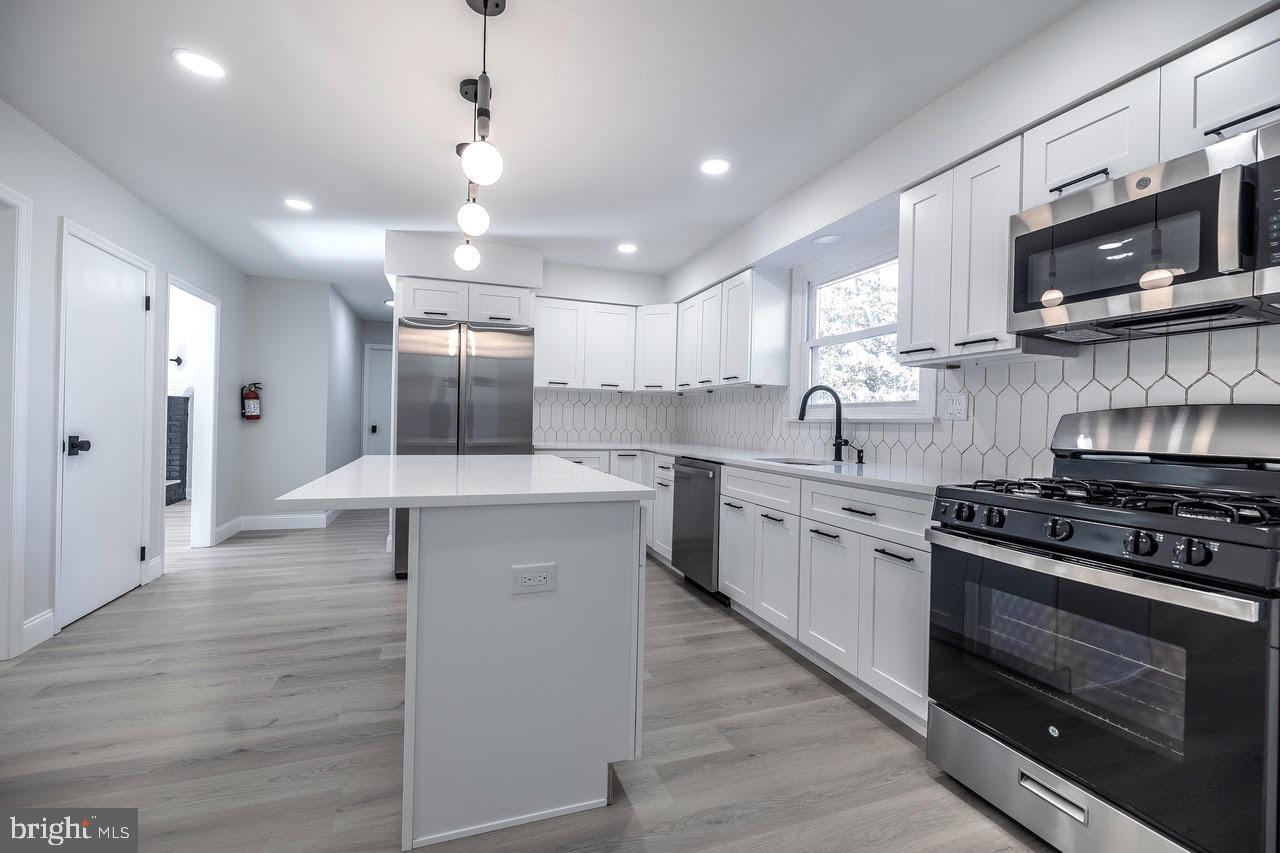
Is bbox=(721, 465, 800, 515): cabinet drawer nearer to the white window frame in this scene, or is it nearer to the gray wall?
the white window frame

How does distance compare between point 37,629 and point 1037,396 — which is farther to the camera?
point 37,629

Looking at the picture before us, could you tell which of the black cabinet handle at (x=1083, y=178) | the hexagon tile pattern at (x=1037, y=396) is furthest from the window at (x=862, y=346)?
the black cabinet handle at (x=1083, y=178)

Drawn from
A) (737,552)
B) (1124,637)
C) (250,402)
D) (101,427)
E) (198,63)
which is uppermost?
(198,63)

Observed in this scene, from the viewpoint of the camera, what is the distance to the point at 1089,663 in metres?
1.42

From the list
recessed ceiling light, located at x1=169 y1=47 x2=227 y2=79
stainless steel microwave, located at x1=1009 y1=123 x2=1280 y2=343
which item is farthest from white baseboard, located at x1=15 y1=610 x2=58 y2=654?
stainless steel microwave, located at x1=1009 y1=123 x2=1280 y2=343

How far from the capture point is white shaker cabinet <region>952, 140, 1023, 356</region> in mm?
2084

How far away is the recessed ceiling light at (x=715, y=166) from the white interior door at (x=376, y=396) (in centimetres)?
651

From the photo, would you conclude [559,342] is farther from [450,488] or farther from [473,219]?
[450,488]

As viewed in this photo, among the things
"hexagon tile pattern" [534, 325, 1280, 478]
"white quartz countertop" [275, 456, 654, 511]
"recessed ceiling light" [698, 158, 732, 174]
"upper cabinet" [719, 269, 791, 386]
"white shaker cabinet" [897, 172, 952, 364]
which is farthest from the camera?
"upper cabinet" [719, 269, 791, 386]

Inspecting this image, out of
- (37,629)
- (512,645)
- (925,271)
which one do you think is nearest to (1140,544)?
(925,271)

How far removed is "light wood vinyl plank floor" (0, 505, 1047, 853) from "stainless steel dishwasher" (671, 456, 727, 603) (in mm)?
426

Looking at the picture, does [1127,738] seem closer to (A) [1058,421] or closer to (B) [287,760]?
(A) [1058,421]

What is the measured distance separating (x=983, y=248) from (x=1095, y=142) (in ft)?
1.45

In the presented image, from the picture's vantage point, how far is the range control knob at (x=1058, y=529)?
1459 mm
